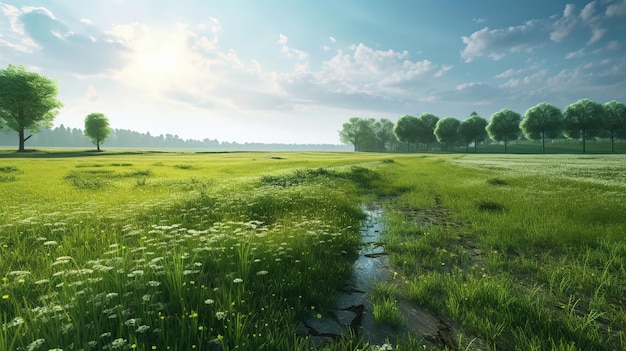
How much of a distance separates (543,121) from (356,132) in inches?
3499

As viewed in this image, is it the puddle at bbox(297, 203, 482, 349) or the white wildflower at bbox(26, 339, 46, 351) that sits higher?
the white wildflower at bbox(26, 339, 46, 351)

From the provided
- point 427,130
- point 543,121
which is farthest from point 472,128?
point 543,121

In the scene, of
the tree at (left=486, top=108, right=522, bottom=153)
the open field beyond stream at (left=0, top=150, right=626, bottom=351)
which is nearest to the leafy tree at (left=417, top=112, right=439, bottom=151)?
the tree at (left=486, top=108, right=522, bottom=153)

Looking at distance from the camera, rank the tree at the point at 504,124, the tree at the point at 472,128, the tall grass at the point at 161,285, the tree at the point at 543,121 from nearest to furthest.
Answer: the tall grass at the point at 161,285 < the tree at the point at 543,121 < the tree at the point at 504,124 < the tree at the point at 472,128

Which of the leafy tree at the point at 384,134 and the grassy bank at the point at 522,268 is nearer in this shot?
the grassy bank at the point at 522,268

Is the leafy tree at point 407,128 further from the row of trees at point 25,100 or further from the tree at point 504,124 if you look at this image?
the row of trees at point 25,100

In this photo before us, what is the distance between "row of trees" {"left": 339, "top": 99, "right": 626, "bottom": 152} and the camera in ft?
311

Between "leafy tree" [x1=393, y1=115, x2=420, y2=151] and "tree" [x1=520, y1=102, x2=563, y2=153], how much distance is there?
46826mm

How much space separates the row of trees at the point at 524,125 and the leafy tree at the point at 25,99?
130m

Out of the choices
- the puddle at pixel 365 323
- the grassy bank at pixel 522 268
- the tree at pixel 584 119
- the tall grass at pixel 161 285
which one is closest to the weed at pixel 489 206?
the grassy bank at pixel 522 268

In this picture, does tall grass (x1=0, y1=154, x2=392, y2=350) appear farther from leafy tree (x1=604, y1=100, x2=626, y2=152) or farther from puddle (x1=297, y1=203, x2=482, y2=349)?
leafy tree (x1=604, y1=100, x2=626, y2=152)

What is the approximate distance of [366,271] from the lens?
7023mm

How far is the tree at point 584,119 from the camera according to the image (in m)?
93.4

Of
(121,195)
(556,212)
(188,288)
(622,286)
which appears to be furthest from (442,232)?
(121,195)
